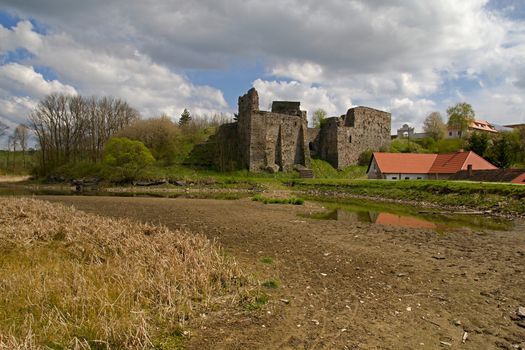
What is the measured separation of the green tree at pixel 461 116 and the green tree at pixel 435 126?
117 inches

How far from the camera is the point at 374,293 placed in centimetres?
723

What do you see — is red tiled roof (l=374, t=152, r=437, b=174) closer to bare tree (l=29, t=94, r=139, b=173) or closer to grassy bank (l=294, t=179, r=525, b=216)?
grassy bank (l=294, t=179, r=525, b=216)

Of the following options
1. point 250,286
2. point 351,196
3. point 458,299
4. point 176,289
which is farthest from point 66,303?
point 351,196

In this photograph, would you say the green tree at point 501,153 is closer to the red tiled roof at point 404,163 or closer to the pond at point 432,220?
the red tiled roof at point 404,163

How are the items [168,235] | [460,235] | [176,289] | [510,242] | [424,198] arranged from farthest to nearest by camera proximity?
[424,198] < [460,235] < [510,242] < [168,235] < [176,289]

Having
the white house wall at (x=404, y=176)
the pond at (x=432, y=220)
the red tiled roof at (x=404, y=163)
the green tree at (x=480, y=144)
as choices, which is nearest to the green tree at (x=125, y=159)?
the red tiled roof at (x=404, y=163)

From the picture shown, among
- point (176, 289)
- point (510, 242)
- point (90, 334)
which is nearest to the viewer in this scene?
point (90, 334)

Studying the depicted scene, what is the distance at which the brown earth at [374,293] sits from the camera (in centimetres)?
534

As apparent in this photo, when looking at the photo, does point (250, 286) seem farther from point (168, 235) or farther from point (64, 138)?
point (64, 138)

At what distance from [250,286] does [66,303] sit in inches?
127

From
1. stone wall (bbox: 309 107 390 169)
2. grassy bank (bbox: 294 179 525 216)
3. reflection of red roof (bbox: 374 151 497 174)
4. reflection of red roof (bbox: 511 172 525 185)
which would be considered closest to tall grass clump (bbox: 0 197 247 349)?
grassy bank (bbox: 294 179 525 216)

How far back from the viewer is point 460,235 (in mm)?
14281

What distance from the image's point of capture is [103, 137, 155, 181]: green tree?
44.8 meters

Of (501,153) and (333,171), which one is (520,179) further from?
(333,171)
